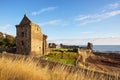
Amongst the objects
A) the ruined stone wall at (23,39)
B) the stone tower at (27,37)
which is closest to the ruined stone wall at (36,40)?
the stone tower at (27,37)

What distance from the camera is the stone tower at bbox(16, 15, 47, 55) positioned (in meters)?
33.5

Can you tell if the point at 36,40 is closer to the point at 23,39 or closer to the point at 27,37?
the point at 27,37

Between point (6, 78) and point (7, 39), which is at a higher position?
point (7, 39)

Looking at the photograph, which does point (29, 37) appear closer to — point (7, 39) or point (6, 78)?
point (7, 39)

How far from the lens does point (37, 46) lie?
36.1 metres

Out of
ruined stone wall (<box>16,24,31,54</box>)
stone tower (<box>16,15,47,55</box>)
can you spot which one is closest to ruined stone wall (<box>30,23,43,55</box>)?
stone tower (<box>16,15,47,55</box>)

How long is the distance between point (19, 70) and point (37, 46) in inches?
1238

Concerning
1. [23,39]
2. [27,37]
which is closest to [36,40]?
[27,37]

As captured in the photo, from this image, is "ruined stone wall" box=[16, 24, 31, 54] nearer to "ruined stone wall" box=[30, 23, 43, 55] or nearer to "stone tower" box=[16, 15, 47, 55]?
"stone tower" box=[16, 15, 47, 55]

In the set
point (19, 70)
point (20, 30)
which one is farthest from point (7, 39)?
point (19, 70)

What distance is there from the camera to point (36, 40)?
116ft

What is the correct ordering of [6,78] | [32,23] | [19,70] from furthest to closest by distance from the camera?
[32,23] < [19,70] < [6,78]

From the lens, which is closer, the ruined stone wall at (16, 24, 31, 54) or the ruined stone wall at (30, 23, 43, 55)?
the ruined stone wall at (16, 24, 31, 54)

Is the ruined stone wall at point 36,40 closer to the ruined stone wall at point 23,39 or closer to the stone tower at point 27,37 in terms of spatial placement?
the stone tower at point 27,37
